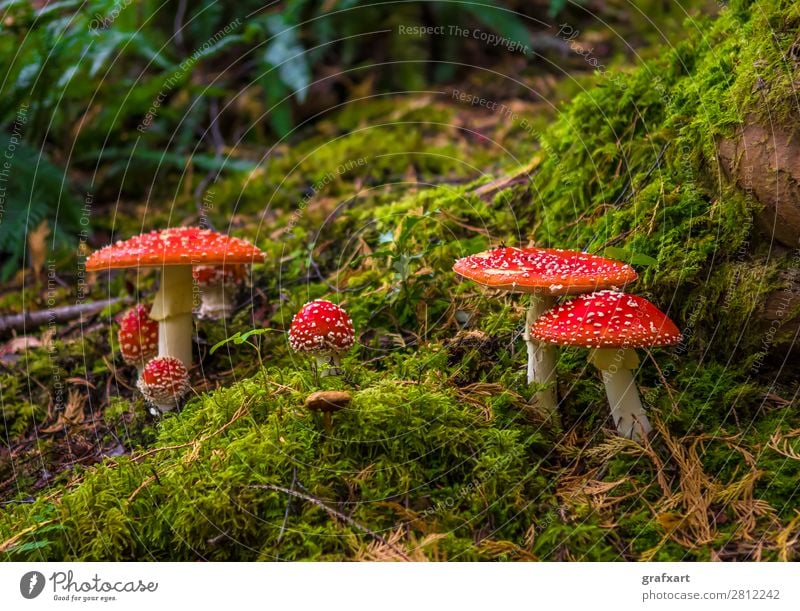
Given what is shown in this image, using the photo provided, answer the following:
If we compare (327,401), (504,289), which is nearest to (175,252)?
(327,401)

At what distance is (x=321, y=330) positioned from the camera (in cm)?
329

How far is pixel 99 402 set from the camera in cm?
417

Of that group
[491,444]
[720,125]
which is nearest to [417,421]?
[491,444]

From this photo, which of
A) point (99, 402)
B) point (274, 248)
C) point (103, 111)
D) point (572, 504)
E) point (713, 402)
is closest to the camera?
point (572, 504)

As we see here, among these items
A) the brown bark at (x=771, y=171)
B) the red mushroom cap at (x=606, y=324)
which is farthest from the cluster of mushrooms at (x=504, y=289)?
the brown bark at (x=771, y=171)

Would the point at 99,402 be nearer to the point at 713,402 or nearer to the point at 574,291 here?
the point at 574,291

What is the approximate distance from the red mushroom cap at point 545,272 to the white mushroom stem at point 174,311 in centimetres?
185

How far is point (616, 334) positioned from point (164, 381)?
242 cm

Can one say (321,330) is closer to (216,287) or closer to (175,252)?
(175,252)

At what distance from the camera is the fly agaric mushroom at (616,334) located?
2.73 meters

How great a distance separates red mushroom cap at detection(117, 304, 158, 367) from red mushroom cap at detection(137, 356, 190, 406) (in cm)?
27

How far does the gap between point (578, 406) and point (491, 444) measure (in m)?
0.60

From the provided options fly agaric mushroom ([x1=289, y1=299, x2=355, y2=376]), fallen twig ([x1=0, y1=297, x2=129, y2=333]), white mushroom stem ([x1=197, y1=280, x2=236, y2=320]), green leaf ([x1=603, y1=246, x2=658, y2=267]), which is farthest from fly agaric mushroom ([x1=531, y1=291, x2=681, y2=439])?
fallen twig ([x1=0, y1=297, x2=129, y2=333])
